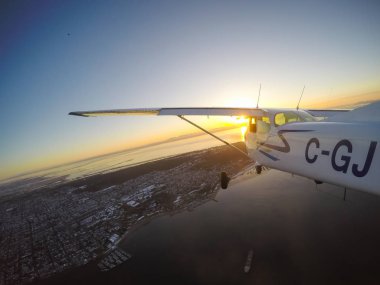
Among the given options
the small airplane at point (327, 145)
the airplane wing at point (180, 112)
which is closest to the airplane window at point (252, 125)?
the small airplane at point (327, 145)

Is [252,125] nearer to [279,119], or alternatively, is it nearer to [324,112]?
[279,119]

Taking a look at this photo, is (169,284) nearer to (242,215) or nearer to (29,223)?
(242,215)

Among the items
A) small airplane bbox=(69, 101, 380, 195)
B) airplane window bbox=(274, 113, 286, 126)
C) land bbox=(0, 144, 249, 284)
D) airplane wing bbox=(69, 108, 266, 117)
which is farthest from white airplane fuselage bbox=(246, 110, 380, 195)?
land bbox=(0, 144, 249, 284)

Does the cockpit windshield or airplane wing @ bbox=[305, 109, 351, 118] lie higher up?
airplane wing @ bbox=[305, 109, 351, 118]

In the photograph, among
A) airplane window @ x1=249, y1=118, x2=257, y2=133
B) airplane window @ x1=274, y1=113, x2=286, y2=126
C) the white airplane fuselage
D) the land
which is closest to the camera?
the white airplane fuselage

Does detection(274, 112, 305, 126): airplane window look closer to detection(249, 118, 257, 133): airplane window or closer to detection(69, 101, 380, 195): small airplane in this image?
detection(69, 101, 380, 195): small airplane

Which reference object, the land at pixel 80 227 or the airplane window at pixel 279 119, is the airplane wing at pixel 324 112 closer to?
the airplane window at pixel 279 119

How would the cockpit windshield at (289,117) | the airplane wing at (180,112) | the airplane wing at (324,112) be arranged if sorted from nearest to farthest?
the cockpit windshield at (289,117), the airplane wing at (180,112), the airplane wing at (324,112)
